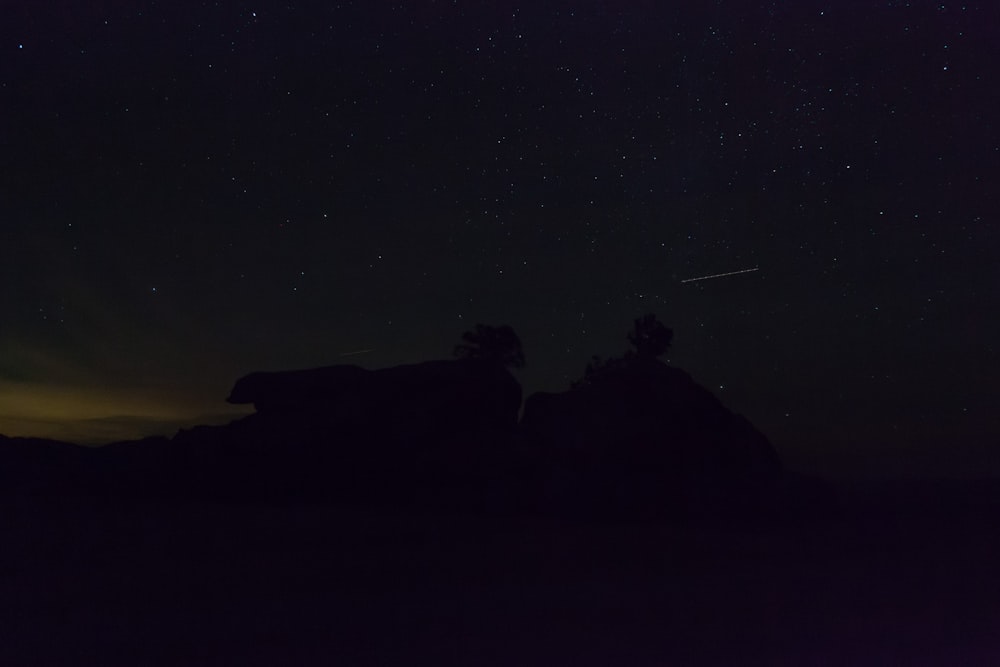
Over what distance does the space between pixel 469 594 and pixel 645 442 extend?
17250 mm

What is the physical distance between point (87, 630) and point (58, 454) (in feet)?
72.8

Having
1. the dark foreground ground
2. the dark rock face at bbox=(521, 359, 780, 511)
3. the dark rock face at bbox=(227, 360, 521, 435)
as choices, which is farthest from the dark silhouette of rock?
the dark foreground ground

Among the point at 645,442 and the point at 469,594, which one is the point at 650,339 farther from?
the point at 469,594

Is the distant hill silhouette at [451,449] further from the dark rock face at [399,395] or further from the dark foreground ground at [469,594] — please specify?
the dark foreground ground at [469,594]

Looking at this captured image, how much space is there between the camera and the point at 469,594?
40.1 feet

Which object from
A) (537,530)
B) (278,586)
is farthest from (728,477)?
(278,586)

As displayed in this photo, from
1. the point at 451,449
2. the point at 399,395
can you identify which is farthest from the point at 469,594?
the point at 399,395

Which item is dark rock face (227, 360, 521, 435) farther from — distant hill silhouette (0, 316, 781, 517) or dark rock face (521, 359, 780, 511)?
dark rock face (521, 359, 780, 511)

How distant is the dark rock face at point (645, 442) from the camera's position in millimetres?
26812

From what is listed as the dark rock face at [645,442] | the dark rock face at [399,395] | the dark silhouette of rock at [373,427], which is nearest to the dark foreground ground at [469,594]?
the dark rock face at [645,442]

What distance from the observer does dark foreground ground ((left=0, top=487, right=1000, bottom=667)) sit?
8664mm

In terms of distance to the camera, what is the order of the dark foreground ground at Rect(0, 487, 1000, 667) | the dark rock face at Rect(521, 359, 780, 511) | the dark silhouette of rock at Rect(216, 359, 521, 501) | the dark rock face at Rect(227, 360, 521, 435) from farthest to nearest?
the dark rock face at Rect(227, 360, 521, 435) → the dark silhouette of rock at Rect(216, 359, 521, 501) → the dark rock face at Rect(521, 359, 780, 511) → the dark foreground ground at Rect(0, 487, 1000, 667)

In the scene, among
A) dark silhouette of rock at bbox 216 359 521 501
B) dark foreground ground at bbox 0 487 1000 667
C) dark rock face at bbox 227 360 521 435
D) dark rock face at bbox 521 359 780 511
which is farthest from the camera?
dark rock face at bbox 227 360 521 435

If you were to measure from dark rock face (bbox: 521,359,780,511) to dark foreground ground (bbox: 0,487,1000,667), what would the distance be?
4558mm
